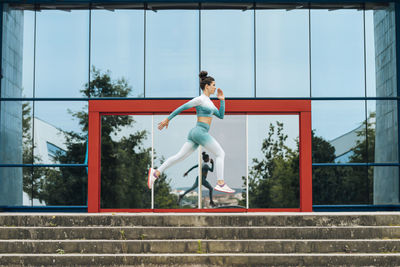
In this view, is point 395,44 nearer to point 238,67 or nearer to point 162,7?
point 238,67

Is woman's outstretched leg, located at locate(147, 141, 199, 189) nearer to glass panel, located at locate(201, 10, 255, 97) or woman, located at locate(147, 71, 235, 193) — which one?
woman, located at locate(147, 71, 235, 193)

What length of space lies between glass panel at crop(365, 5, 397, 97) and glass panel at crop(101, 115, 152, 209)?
6.33m

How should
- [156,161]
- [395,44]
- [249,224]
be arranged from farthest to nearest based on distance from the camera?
[395,44], [156,161], [249,224]

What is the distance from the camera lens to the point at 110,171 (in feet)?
51.8

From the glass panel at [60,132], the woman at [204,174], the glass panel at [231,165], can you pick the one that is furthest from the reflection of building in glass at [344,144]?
the glass panel at [60,132]

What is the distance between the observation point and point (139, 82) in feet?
53.1

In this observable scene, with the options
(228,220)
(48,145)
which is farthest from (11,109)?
(228,220)

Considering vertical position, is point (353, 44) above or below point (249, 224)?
above

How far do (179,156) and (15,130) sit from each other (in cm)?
683

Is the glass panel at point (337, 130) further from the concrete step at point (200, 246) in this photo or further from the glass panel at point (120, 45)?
the concrete step at point (200, 246)

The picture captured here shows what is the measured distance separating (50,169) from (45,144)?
2.28 feet

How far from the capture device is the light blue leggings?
445 inches

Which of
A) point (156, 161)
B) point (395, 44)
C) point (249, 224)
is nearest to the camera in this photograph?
point (249, 224)

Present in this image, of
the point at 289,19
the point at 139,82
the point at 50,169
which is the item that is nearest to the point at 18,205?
the point at 50,169
